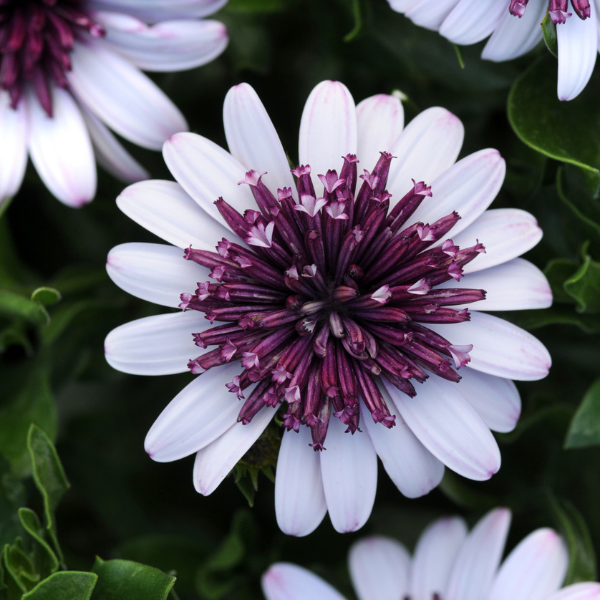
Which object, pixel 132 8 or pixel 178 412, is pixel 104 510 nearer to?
pixel 178 412

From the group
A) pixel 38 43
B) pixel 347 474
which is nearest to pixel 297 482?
pixel 347 474

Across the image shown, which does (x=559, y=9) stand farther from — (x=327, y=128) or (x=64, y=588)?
(x=64, y=588)

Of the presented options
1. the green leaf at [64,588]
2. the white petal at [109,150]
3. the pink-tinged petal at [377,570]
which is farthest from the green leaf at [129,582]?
the white petal at [109,150]

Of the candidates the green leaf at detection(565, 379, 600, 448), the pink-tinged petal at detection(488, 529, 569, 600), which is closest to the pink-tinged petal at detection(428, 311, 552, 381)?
the green leaf at detection(565, 379, 600, 448)

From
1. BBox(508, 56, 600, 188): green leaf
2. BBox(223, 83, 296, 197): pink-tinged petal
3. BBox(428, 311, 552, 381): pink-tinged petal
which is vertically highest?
BBox(508, 56, 600, 188): green leaf

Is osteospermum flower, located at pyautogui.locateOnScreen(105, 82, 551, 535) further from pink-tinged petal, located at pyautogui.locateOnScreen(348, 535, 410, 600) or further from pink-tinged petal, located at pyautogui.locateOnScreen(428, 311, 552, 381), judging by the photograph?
pink-tinged petal, located at pyautogui.locateOnScreen(348, 535, 410, 600)

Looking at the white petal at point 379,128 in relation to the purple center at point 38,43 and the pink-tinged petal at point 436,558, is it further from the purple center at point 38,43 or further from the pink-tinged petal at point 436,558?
the pink-tinged petal at point 436,558

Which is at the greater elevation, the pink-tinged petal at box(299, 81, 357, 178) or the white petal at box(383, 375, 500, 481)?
the pink-tinged petal at box(299, 81, 357, 178)
